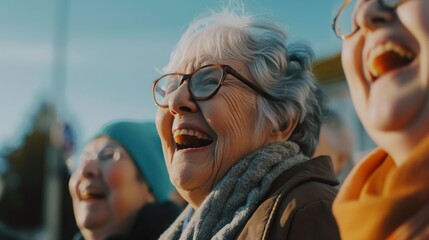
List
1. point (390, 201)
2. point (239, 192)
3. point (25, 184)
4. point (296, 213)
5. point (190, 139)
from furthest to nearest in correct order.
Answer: point (25, 184) < point (190, 139) < point (239, 192) < point (296, 213) < point (390, 201)

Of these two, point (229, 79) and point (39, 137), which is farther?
point (39, 137)

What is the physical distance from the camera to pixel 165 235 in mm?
3195

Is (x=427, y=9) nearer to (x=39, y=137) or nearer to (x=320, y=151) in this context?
(x=320, y=151)

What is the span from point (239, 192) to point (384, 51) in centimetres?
122

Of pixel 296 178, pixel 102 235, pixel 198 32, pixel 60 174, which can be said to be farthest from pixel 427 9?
pixel 60 174

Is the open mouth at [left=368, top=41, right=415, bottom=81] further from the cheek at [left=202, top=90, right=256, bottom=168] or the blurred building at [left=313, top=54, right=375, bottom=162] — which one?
the blurred building at [left=313, top=54, right=375, bottom=162]

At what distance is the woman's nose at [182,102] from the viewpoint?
2.98 m

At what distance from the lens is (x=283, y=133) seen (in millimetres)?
3062

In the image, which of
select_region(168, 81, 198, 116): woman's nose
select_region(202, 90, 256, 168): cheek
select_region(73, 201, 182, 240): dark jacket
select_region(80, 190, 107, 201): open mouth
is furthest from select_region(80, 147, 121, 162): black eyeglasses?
select_region(202, 90, 256, 168): cheek

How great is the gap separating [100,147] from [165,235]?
126 centimetres

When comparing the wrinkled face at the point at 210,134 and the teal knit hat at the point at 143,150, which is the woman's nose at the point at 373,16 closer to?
the wrinkled face at the point at 210,134

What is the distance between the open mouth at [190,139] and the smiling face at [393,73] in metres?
1.33

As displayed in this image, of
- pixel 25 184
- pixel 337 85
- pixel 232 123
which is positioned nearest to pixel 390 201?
pixel 232 123

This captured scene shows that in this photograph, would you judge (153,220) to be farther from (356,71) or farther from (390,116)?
(390,116)
